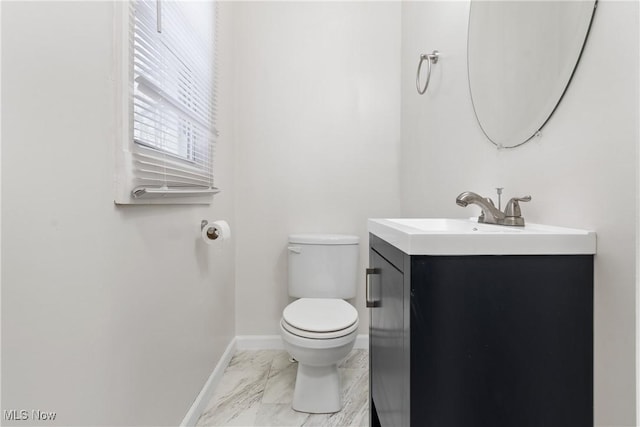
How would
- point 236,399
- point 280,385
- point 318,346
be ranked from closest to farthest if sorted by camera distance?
point 318,346
point 236,399
point 280,385

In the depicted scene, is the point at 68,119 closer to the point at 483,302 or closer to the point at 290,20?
the point at 483,302

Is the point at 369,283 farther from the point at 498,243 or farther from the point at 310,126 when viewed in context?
the point at 310,126

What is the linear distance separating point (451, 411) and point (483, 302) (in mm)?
226

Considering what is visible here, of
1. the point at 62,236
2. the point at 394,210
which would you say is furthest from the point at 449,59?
the point at 62,236

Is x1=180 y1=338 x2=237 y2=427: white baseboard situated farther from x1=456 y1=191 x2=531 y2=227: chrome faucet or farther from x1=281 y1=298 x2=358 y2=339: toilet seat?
x1=456 y1=191 x2=531 y2=227: chrome faucet

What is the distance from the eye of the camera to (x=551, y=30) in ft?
2.98

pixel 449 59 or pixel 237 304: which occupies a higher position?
pixel 449 59

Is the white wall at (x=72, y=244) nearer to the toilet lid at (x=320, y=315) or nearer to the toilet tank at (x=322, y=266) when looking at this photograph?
the toilet lid at (x=320, y=315)

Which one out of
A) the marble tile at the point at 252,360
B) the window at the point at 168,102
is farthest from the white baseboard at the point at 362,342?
the window at the point at 168,102

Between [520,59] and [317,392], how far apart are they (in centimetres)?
151

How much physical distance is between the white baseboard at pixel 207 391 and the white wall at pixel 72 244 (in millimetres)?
321

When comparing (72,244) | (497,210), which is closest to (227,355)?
(72,244)

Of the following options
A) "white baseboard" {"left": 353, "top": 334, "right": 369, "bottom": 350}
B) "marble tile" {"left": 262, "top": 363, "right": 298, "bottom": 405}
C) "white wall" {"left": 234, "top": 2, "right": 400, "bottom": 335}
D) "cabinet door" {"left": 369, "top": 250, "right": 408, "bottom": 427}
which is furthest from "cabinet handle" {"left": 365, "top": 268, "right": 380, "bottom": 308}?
"white baseboard" {"left": 353, "top": 334, "right": 369, "bottom": 350}

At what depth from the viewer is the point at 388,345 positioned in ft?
3.16
